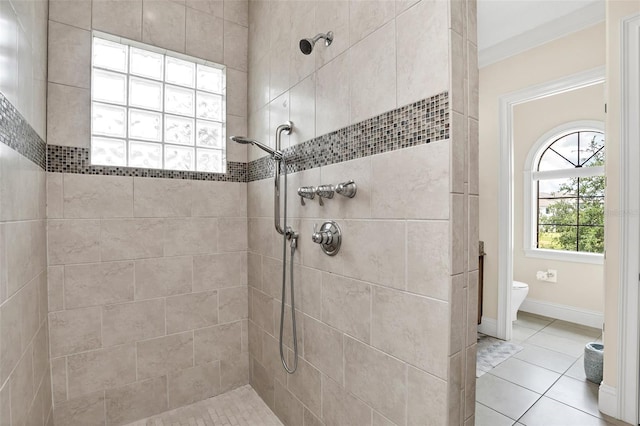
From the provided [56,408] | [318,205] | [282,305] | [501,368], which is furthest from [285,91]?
[501,368]

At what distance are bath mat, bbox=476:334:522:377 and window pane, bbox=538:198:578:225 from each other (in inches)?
75.5

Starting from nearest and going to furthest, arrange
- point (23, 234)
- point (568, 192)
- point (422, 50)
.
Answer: point (422, 50), point (23, 234), point (568, 192)

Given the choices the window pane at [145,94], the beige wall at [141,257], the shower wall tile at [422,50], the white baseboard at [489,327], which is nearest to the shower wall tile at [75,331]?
the beige wall at [141,257]

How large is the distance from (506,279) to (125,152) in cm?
339

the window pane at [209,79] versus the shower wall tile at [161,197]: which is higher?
the window pane at [209,79]

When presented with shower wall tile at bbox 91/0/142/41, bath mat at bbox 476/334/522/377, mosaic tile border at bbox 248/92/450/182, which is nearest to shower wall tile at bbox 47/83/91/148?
shower wall tile at bbox 91/0/142/41

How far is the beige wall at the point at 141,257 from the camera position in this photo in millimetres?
1639

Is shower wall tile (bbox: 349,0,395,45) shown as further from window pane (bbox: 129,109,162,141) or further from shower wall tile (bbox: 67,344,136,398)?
shower wall tile (bbox: 67,344,136,398)

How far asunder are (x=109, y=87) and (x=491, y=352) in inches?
139

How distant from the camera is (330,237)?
4.49 ft

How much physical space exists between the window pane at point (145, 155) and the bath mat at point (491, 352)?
277 cm

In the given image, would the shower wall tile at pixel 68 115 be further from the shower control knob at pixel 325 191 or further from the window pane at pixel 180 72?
the shower control knob at pixel 325 191

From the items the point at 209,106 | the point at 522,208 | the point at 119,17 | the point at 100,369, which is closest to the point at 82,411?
the point at 100,369

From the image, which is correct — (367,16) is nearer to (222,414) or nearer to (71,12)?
(71,12)
